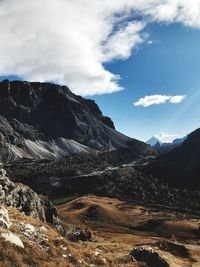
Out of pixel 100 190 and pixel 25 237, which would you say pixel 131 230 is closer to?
pixel 100 190

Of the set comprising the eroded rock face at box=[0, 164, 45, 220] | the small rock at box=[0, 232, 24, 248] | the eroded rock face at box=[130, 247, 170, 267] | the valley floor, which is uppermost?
the eroded rock face at box=[0, 164, 45, 220]

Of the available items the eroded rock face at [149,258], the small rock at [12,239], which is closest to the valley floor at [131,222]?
the eroded rock face at [149,258]

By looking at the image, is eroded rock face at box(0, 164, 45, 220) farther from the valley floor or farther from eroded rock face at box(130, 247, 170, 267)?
the valley floor

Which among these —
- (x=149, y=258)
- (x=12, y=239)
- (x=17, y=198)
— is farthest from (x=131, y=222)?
(x=12, y=239)

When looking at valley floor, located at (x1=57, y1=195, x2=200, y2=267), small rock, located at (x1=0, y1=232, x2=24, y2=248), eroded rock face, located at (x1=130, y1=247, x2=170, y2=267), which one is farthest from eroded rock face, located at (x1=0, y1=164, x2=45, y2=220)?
valley floor, located at (x1=57, y1=195, x2=200, y2=267)

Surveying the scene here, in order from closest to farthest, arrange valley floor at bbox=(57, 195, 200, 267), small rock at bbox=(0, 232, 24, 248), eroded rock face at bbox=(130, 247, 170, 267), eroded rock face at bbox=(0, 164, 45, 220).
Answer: small rock at bbox=(0, 232, 24, 248)
eroded rock face at bbox=(130, 247, 170, 267)
eroded rock face at bbox=(0, 164, 45, 220)
valley floor at bbox=(57, 195, 200, 267)

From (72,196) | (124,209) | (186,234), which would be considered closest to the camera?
(186,234)

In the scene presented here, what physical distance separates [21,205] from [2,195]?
7.66 m

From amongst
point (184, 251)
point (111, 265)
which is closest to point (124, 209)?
point (184, 251)

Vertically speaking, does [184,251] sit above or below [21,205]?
below

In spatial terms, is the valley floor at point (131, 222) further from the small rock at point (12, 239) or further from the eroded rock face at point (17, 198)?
the small rock at point (12, 239)

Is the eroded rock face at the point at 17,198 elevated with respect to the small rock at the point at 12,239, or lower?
elevated

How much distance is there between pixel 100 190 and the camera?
198 m

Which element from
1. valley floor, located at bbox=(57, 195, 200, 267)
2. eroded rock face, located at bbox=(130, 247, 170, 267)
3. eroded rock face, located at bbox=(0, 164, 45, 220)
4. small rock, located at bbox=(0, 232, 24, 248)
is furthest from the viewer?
valley floor, located at bbox=(57, 195, 200, 267)
